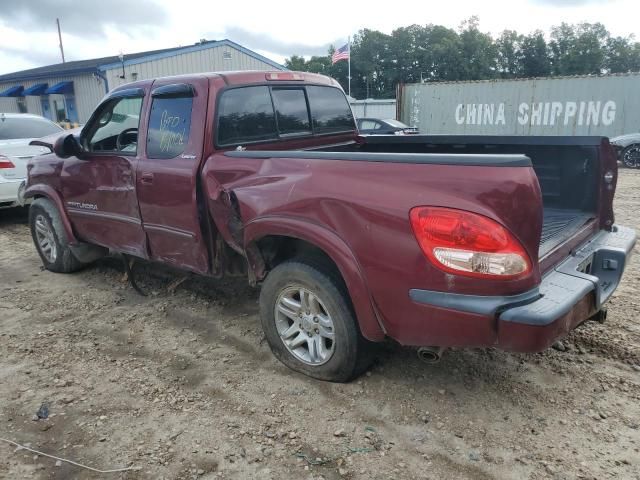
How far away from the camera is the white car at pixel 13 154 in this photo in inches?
291

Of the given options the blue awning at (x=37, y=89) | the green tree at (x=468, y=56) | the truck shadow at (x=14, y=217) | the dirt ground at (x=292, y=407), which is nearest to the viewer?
the dirt ground at (x=292, y=407)

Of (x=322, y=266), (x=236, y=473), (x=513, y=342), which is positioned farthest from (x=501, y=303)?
(x=236, y=473)

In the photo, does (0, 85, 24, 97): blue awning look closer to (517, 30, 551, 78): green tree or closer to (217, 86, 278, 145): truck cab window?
(217, 86, 278, 145): truck cab window

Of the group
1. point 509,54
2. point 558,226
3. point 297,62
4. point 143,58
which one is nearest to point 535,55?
point 509,54

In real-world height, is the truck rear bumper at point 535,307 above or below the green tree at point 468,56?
below

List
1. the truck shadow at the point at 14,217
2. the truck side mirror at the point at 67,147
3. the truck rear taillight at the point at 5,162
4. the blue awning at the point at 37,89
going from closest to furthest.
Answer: the truck side mirror at the point at 67,147
the truck rear taillight at the point at 5,162
the truck shadow at the point at 14,217
the blue awning at the point at 37,89

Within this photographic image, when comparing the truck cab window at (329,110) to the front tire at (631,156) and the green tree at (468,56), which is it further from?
the green tree at (468,56)

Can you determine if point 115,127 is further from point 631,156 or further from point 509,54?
point 509,54

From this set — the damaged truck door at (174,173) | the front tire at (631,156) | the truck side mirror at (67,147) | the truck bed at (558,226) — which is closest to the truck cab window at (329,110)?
the damaged truck door at (174,173)

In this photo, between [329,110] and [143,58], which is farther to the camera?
[143,58]

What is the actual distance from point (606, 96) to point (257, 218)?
1743cm

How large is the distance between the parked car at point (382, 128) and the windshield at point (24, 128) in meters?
9.33

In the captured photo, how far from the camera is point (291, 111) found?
13.2 ft

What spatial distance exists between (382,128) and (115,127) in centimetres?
1265
